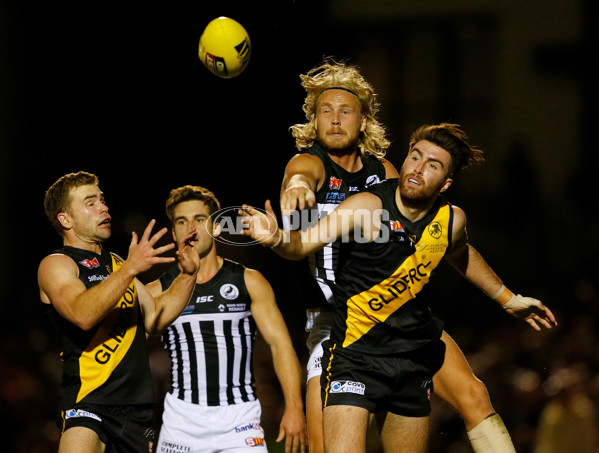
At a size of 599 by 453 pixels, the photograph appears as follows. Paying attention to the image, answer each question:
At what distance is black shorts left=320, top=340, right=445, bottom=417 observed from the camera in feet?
11.8

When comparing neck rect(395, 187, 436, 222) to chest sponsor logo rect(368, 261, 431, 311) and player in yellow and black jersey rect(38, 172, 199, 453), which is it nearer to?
chest sponsor logo rect(368, 261, 431, 311)

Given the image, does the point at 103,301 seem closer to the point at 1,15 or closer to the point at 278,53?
the point at 278,53

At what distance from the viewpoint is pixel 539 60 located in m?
9.91

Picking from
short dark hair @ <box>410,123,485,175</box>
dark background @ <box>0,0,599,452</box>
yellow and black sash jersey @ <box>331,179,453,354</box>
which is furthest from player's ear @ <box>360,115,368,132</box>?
dark background @ <box>0,0,599,452</box>

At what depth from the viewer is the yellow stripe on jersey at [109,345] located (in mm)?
3975

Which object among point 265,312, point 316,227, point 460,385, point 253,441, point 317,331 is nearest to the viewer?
point 316,227

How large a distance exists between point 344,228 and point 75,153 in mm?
6337

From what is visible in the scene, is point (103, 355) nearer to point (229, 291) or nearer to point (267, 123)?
point (229, 291)

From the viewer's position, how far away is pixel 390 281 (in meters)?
3.64

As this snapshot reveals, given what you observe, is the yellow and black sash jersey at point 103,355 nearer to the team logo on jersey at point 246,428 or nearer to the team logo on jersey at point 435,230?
the team logo on jersey at point 246,428

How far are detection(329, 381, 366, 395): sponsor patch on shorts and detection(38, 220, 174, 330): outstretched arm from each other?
100cm

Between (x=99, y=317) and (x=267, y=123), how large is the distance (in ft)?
18.4

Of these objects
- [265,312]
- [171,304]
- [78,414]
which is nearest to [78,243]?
[171,304]

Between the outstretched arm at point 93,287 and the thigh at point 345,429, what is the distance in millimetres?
1072
